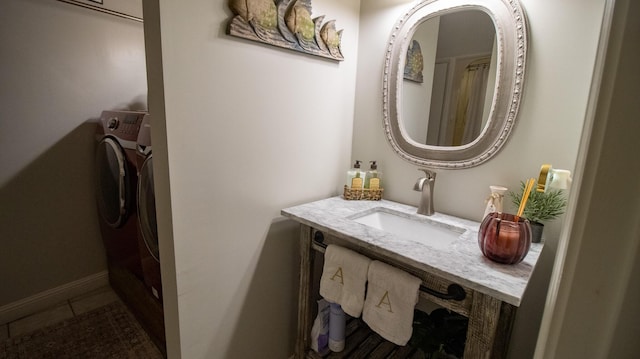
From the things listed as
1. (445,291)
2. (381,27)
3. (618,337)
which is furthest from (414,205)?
(618,337)

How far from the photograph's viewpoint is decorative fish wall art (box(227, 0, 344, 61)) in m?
0.98

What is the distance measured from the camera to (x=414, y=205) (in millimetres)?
1367

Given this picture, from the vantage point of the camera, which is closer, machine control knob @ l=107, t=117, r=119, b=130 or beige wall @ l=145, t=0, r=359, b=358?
beige wall @ l=145, t=0, r=359, b=358

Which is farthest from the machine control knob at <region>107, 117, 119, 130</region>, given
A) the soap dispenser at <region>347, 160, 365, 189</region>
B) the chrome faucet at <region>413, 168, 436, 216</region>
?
the chrome faucet at <region>413, 168, 436, 216</region>

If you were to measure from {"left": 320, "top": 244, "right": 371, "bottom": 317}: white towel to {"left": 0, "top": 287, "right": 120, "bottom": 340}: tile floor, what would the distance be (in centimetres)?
177

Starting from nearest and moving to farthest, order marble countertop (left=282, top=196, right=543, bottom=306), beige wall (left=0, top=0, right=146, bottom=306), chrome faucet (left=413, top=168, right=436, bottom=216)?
marble countertop (left=282, top=196, right=543, bottom=306) → chrome faucet (left=413, top=168, right=436, bottom=216) → beige wall (left=0, top=0, right=146, bottom=306)

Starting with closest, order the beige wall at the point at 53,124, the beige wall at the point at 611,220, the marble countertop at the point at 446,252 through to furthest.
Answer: the beige wall at the point at 611,220, the marble countertop at the point at 446,252, the beige wall at the point at 53,124

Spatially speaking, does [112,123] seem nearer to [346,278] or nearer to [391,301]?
[346,278]

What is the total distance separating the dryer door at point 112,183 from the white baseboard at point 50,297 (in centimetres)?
54

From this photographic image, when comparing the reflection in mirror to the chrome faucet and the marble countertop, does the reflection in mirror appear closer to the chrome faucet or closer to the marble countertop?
the chrome faucet

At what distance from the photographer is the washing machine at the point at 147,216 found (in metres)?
1.29

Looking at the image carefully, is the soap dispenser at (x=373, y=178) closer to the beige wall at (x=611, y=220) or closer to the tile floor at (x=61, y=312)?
the beige wall at (x=611, y=220)

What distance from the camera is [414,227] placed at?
1229 mm

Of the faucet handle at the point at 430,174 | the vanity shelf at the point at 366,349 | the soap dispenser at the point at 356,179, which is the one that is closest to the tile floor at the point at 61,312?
the vanity shelf at the point at 366,349
